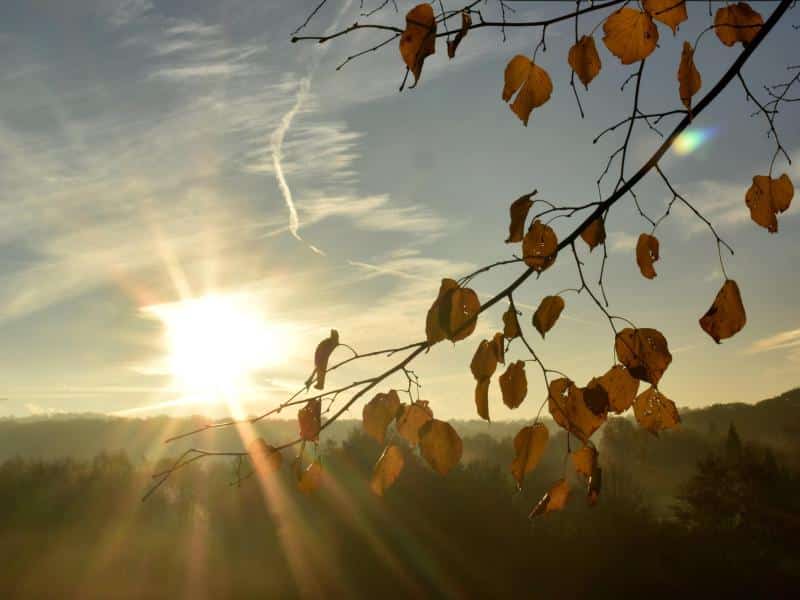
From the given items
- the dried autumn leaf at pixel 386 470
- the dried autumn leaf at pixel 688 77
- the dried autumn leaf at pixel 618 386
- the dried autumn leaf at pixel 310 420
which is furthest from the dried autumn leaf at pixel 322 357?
the dried autumn leaf at pixel 688 77

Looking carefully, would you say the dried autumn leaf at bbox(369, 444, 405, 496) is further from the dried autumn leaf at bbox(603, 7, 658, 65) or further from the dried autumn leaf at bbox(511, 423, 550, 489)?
the dried autumn leaf at bbox(603, 7, 658, 65)

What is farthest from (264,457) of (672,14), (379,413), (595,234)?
(672,14)

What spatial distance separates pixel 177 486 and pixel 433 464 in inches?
773

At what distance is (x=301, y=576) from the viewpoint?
1562cm

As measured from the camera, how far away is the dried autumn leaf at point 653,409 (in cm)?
124

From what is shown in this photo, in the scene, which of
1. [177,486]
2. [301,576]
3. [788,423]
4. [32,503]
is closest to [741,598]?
[301,576]

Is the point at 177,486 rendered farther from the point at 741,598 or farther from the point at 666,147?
the point at 666,147

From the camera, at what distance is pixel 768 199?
1.24 metres

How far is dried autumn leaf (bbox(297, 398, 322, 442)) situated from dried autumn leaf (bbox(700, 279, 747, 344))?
659 millimetres

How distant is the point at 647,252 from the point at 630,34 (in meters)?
0.43

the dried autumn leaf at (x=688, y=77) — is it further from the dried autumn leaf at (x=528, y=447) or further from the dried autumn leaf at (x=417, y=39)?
the dried autumn leaf at (x=528, y=447)

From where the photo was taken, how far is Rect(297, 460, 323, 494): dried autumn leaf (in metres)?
1.46

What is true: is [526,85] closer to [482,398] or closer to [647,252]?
[647,252]

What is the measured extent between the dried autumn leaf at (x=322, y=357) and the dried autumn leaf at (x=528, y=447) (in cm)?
34
